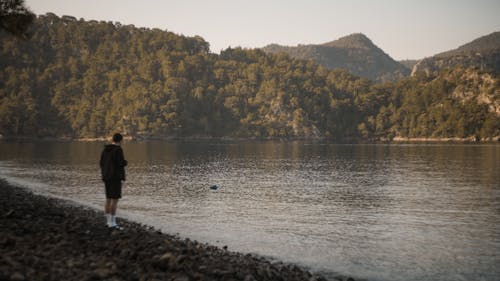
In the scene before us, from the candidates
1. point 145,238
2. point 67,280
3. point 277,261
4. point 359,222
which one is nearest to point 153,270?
point 67,280

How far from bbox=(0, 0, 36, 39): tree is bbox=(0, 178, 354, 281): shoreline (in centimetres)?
1223

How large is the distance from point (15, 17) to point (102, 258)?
1892cm

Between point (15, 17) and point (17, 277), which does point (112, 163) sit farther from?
point (15, 17)

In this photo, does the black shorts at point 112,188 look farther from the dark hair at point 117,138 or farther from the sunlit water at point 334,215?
the sunlit water at point 334,215

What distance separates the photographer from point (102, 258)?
511 inches

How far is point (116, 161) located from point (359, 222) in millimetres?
17091

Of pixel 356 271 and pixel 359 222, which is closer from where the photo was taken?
pixel 356 271

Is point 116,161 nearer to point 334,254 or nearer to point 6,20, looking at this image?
point 334,254

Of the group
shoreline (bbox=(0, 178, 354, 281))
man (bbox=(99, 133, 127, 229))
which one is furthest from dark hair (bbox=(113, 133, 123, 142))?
shoreline (bbox=(0, 178, 354, 281))

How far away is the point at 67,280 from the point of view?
10695 millimetres

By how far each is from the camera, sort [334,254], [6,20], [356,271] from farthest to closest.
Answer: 1. [6,20]
2. [334,254]
3. [356,271]

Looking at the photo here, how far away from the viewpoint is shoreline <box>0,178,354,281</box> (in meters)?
11.4

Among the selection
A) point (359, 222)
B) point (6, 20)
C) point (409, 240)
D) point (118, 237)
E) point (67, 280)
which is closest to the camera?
point (67, 280)

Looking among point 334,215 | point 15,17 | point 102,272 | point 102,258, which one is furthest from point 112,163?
point 334,215
